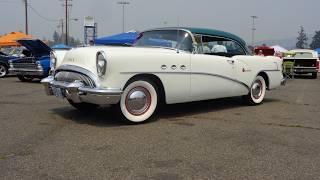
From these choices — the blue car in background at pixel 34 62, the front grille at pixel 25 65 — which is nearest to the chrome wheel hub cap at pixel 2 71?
the blue car in background at pixel 34 62

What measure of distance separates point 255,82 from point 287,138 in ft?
11.0

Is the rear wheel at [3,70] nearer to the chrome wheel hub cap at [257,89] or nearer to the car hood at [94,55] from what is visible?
the chrome wheel hub cap at [257,89]

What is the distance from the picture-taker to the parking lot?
4.53 meters

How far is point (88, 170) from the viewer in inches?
177

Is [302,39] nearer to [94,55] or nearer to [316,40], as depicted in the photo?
[316,40]

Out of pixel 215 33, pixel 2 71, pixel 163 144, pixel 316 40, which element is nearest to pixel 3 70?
pixel 2 71

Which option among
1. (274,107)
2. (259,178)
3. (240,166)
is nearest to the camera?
(259,178)

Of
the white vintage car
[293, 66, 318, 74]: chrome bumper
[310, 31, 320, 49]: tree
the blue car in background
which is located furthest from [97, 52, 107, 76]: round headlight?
[310, 31, 320, 49]: tree

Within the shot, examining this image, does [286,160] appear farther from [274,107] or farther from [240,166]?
[274,107]

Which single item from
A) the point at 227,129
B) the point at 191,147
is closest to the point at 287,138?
the point at 227,129

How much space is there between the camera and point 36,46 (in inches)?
626

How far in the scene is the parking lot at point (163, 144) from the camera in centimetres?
453

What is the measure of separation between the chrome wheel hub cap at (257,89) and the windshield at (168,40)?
221cm

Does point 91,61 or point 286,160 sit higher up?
point 91,61
